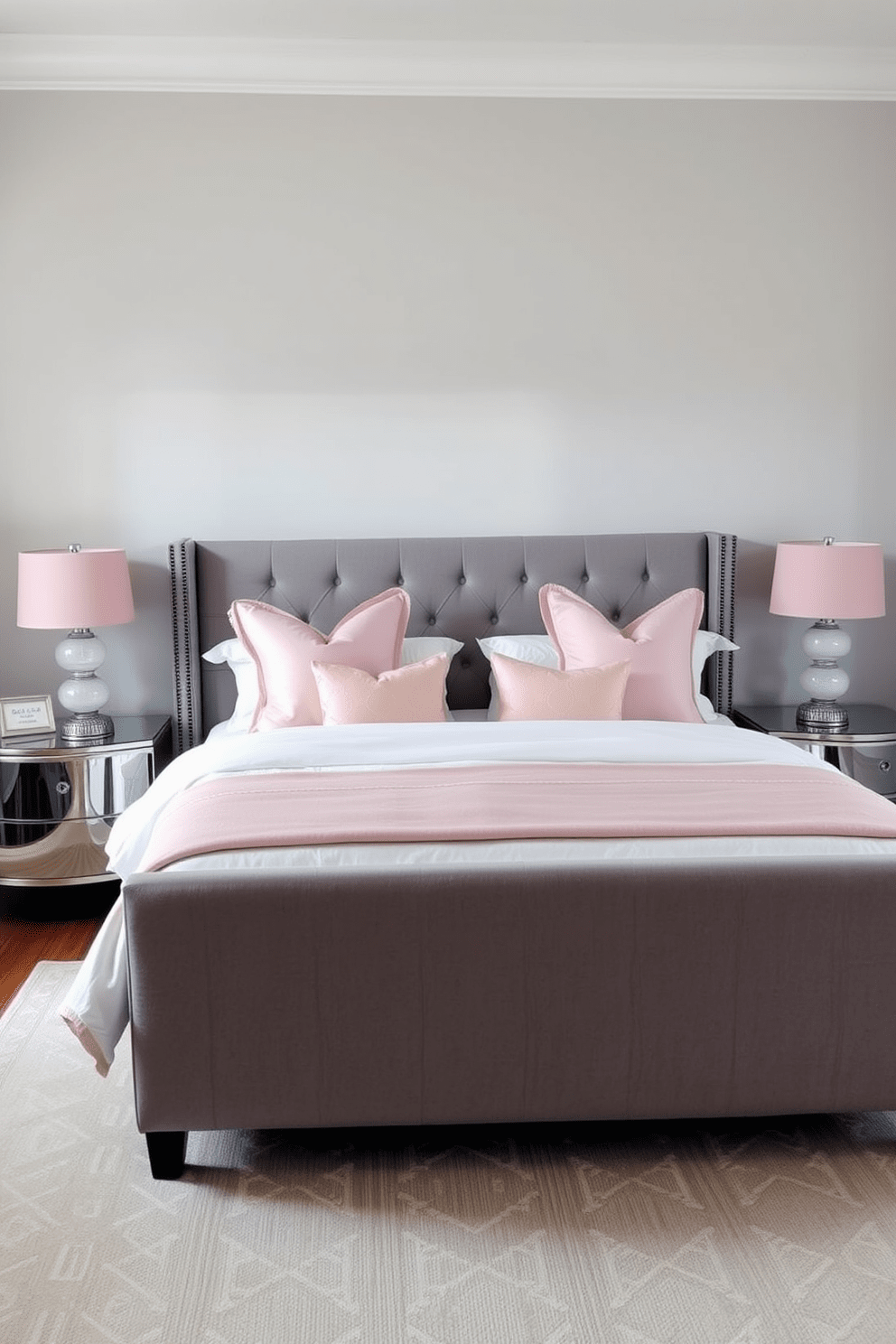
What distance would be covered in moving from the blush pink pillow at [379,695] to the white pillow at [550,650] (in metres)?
0.28

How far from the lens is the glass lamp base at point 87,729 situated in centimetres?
372

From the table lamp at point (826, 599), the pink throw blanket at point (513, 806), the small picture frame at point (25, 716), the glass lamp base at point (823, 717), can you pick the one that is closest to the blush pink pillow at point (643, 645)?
the table lamp at point (826, 599)

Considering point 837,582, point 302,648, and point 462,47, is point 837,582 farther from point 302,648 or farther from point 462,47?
point 462,47

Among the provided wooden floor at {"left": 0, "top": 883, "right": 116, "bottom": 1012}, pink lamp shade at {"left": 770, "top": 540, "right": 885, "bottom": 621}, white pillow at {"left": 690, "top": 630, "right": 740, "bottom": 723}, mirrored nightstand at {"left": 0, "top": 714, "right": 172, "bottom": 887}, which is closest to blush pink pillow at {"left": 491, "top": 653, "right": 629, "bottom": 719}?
white pillow at {"left": 690, "top": 630, "right": 740, "bottom": 723}

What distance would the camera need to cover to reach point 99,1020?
7.53ft

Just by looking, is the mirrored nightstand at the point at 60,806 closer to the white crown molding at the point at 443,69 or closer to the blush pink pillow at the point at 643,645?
the blush pink pillow at the point at 643,645

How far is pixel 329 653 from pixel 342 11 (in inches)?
79.3

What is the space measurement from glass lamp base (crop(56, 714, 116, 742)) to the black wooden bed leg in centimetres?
170

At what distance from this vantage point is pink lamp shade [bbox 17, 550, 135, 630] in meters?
3.67

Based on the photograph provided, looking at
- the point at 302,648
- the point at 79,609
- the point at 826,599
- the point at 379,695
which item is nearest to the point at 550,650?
the point at 379,695

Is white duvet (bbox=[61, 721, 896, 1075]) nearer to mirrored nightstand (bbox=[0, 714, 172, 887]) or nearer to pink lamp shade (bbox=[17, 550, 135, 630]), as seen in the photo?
mirrored nightstand (bbox=[0, 714, 172, 887])

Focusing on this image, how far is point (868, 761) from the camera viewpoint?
3.83 meters

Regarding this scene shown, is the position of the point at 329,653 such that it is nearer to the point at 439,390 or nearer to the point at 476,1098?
the point at 439,390

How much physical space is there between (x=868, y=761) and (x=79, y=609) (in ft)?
8.62
